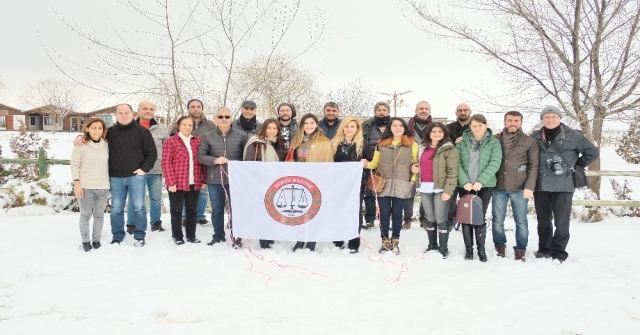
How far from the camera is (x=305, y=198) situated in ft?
17.7

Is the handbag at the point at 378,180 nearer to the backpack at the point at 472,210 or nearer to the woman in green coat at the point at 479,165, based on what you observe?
the woman in green coat at the point at 479,165

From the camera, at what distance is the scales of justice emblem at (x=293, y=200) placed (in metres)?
5.38

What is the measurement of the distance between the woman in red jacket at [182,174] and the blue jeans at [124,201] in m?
0.42

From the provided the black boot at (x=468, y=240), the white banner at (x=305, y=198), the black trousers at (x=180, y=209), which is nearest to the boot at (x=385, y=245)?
the white banner at (x=305, y=198)

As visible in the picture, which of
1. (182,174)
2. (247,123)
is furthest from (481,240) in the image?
(182,174)

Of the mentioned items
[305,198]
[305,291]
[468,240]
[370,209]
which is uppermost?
[305,198]

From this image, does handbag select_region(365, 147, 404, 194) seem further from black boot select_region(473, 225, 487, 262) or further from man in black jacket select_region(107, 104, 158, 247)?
man in black jacket select_region(107, 104, 158, 247)

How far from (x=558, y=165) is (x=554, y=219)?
67 centimetres

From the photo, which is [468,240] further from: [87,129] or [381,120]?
[87,129]

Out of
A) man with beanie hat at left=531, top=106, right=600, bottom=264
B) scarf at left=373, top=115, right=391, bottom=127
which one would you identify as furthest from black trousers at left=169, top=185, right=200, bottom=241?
man with beanie hat at left=531, top=106, right=600, bottom=264

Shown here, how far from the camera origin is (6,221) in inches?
291

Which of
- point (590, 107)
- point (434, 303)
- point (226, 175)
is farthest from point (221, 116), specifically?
point (590, 107)

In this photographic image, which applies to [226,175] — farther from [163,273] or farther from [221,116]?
[163,273]

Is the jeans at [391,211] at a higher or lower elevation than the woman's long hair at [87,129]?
lower
